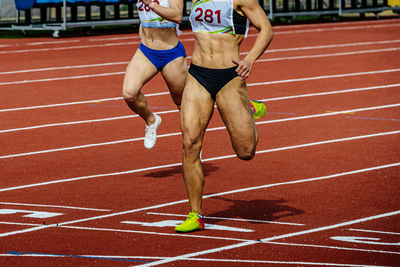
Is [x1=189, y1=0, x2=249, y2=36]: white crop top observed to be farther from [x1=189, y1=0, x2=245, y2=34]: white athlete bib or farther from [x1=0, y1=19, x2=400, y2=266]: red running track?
[x1=0, y1=19, x2=400, y2=266]: red running track

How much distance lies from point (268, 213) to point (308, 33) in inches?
801

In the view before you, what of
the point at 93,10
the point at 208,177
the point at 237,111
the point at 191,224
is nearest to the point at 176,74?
the point at 208,177

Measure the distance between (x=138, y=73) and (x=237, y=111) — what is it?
244 cm

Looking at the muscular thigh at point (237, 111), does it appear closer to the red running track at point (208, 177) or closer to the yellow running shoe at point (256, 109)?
A: the yellow running shoe at point (256, 109)

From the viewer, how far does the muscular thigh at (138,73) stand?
30.2ft

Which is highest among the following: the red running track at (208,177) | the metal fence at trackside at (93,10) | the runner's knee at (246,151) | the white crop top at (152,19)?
the white crop top at (152,19)

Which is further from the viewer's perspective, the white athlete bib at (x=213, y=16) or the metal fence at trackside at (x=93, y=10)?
the metal fence at trackside at (x=93, y=10)

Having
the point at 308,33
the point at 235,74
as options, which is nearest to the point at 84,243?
the point at 235,74

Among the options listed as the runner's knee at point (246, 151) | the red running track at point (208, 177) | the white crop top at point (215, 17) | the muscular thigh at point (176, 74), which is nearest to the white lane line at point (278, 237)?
the red running track at point (208, 177)

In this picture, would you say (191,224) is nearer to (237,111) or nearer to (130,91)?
(237,111)

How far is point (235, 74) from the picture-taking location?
7078mm

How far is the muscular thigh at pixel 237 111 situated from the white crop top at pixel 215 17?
404 mm

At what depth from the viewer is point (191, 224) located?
6926mm

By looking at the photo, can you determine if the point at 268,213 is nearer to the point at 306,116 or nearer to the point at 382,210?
the point at 382,210
